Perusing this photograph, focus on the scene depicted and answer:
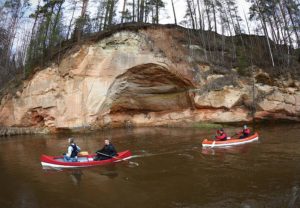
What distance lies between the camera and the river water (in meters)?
10.4

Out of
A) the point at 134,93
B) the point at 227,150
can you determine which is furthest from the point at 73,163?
the point at 134,93

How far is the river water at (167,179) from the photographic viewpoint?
10391mm

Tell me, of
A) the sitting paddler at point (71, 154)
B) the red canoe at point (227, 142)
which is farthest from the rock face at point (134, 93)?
the sitting paddler at point (71, 154)

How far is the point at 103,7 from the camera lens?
37031mm

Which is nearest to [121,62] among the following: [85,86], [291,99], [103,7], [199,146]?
[85,86]

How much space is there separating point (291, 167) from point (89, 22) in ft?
86.7

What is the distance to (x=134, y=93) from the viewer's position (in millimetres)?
32625

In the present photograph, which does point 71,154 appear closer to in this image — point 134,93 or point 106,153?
point 106,153

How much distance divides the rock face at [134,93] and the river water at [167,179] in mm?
8551

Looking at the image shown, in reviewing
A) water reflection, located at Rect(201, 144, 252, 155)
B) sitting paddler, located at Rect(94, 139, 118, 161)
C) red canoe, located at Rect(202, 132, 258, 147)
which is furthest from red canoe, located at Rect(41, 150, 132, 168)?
red canoe, located at Rect(202, 132, 258, 147)

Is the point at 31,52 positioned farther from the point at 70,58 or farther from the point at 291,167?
the point at 291,167

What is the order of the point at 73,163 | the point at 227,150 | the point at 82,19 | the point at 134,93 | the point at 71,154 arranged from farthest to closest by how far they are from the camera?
1. the point at 134,93
2. the point at 82,19
3. the point at 227,150
4. the point at 71,154
5. the point at 73,163

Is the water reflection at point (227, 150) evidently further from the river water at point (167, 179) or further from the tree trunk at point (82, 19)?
the tree trunk at point (82, 19)

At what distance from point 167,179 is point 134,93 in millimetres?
20167
